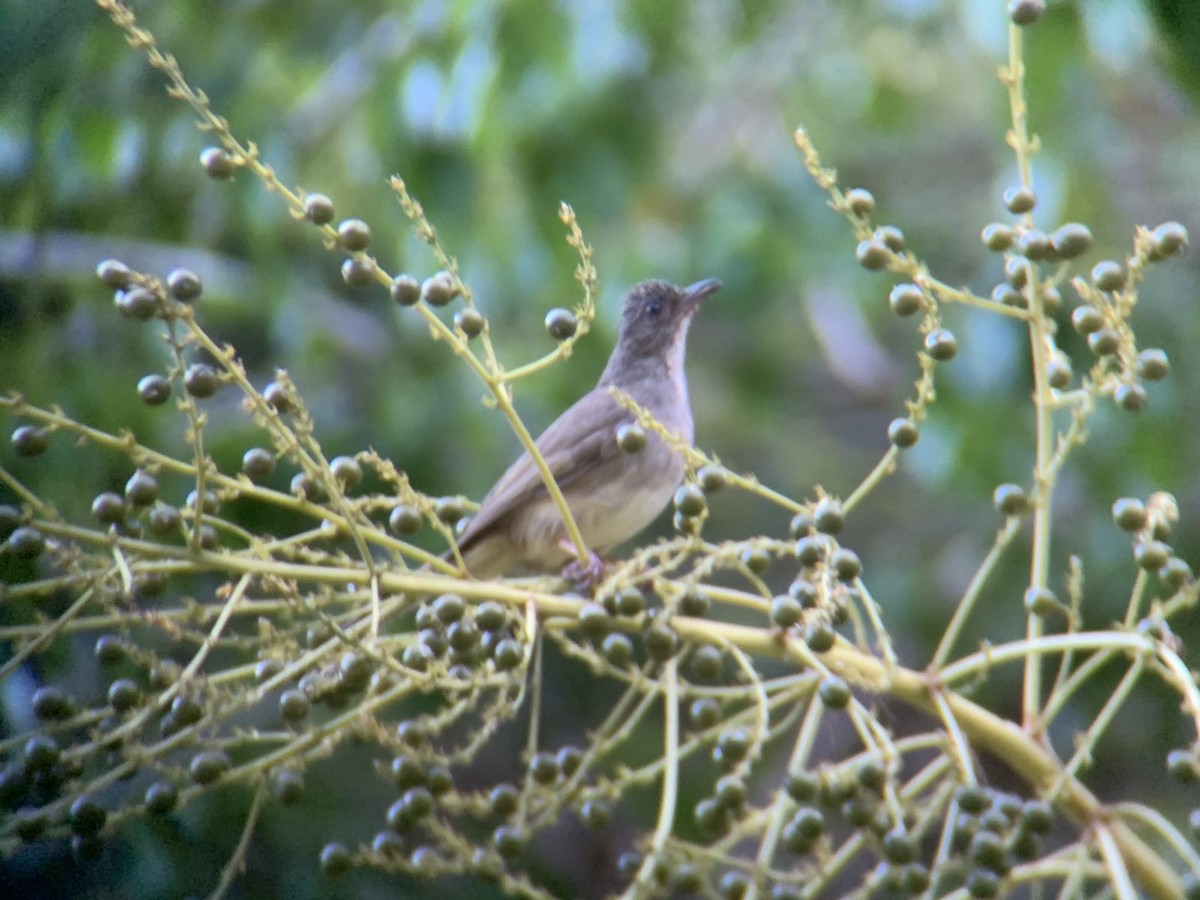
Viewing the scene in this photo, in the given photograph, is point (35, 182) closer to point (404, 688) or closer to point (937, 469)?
point (404, 688)

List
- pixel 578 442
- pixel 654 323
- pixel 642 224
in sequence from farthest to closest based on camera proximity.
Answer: pixel 642 224
pixel 654 323
pixel 578 442

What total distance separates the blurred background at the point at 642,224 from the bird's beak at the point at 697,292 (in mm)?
630

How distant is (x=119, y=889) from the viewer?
6.51 feet

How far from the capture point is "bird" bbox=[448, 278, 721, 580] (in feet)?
9.40

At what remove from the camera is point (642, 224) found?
465 centimetres

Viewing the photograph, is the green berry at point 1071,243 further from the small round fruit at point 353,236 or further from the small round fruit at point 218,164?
the small round fruit at point 218,164

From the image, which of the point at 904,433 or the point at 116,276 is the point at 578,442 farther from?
the point at 116,276

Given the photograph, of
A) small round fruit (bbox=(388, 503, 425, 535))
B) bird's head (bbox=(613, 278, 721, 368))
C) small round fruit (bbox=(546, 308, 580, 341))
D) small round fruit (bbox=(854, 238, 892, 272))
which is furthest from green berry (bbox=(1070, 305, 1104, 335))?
bird's head (bbox=(613, 278, 721, 368))

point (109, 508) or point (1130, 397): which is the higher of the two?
point (1130, 397)

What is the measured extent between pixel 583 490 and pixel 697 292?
524mm

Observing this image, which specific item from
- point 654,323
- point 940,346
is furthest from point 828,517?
point 654,323

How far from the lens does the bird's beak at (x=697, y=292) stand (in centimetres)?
321

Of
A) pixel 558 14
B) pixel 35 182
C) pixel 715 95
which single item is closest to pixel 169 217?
pixel 558 14

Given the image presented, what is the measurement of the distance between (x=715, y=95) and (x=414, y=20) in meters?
1.75
